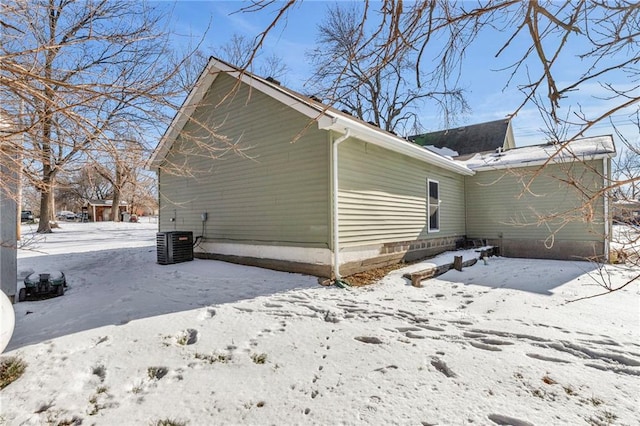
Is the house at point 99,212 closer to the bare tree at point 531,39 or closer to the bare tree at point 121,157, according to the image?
the bare tree at point 121,157

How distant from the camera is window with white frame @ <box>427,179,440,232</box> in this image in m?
9.60

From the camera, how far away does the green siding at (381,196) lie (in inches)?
259

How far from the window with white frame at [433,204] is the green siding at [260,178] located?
4.52 meters

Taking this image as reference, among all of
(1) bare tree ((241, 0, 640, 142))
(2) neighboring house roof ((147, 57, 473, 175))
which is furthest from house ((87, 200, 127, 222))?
(1) bare tree ((241, 0, 640, 142))

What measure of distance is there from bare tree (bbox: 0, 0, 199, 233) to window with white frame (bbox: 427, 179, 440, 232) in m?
7.74

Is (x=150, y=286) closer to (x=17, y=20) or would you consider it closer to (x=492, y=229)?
(x=17, y=20)

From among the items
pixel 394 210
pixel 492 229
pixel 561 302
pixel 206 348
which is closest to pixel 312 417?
pixel 206 348

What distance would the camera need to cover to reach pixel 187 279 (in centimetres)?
647

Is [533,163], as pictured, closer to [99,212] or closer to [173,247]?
[173,247]

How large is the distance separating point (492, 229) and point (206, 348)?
1069cm

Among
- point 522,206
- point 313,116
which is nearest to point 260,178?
point 313,116

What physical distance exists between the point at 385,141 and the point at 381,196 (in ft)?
4.16

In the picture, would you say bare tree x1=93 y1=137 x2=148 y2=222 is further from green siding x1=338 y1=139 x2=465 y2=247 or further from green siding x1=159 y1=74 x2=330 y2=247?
green siding x1=338 y1=139 x2=465 y2=247

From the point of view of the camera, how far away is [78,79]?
4.04 meters
